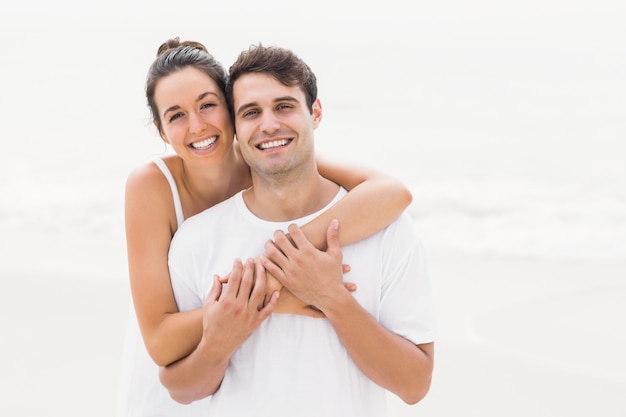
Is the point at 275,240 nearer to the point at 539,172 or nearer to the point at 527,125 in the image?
the point at 539,172

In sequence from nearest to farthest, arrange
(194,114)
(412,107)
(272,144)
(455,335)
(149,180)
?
(272,144) < (194,114) < (149,180) < (455,335) < (412,107)

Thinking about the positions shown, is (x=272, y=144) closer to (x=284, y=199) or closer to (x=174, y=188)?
(x=284, y=199)

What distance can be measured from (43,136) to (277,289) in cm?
1244

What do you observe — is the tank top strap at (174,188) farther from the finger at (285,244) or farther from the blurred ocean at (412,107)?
the blurred ocean at (412,107)

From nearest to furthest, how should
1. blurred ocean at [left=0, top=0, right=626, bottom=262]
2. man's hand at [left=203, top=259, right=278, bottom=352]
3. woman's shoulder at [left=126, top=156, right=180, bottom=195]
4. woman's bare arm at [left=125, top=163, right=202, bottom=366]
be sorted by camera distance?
man's hand at [left=203, top=259, right=278, bottom=352] → woman's bare arm at [left=125, top=163, right=202, bottom=366] → woman's shoulder at [left=126, top=156, right=180, bottom=195] → blurred ocean at [left=0, top=0, right=626, bottom=262]

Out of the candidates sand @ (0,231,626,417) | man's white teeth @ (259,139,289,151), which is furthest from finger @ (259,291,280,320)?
sand @ (0,231,626,417)

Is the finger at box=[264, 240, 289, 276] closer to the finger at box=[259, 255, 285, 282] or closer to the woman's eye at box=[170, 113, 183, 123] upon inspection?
the finger at box=[259, 255, 285, 282]

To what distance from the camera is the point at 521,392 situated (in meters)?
4.01

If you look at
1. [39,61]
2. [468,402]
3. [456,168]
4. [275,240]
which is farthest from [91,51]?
[275,240]

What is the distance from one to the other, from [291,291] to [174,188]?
664mm

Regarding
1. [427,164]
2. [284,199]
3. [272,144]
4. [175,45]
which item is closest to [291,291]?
[284,199]

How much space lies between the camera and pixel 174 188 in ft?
8.34

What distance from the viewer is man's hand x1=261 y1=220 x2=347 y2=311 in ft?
6.74

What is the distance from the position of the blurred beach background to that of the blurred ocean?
0.13ft
